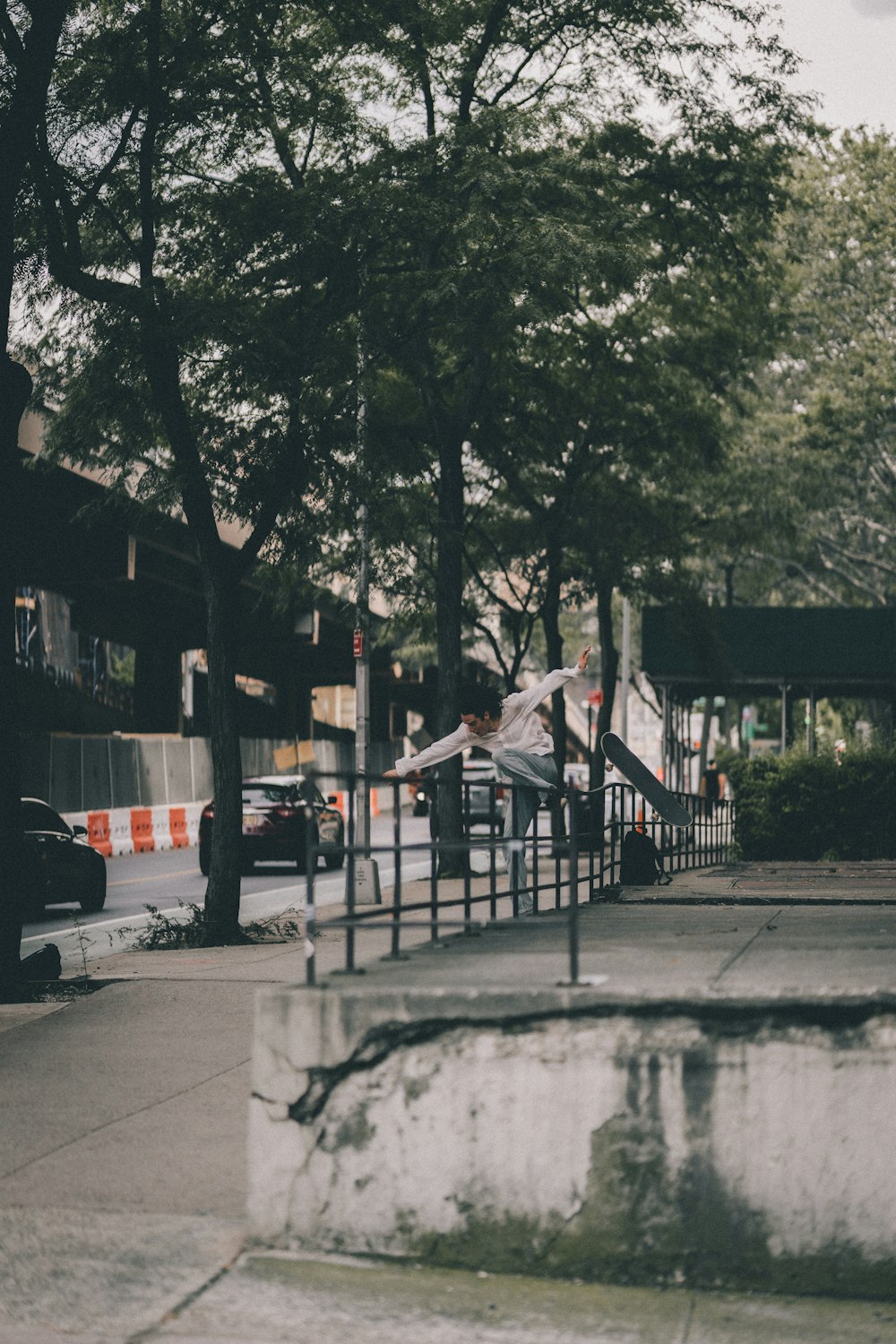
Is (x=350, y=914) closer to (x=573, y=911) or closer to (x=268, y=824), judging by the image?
(x=573, y=911)

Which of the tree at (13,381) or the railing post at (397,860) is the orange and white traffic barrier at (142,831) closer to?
the tree at (13,381)

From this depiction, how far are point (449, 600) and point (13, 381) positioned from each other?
12309 mm

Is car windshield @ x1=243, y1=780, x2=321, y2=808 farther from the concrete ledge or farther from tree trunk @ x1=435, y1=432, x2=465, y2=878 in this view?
the concrete ledge

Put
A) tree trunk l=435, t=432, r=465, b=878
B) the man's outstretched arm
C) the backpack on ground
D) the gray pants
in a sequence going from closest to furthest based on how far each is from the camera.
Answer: the man's outstretched arm < the gray pants < the backpack on ground < tree trunk l=435, t=432, r=465, b=878

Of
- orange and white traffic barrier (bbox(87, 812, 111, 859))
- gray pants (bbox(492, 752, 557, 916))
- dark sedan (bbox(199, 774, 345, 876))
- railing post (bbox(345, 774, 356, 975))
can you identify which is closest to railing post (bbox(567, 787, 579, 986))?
railing post (bbox(345, 774, 356, 975))

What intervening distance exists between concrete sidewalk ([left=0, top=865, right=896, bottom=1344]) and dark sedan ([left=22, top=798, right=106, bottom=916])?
9.11 m

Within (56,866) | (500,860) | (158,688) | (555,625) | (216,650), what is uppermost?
(158,688)

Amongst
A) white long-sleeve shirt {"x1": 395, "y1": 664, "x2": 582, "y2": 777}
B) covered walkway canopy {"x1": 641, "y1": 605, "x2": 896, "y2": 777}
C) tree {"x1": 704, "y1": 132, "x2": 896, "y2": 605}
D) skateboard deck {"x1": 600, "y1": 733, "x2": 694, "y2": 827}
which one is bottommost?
skateboard deck {"x1": 600, "y1": 733, "x2": 694, "y2": 827}

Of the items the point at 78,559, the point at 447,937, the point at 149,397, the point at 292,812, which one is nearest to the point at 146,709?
the point at 78,559

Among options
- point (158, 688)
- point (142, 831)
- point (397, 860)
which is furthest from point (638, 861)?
point (158, 688)

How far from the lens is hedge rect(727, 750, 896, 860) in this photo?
61.0 ft

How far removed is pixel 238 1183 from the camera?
6.15 m

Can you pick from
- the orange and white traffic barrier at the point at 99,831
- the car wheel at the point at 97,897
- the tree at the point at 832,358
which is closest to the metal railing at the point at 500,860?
the car wheel at the point at 97,897

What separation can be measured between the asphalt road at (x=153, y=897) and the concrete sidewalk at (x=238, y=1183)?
3.72 metres
